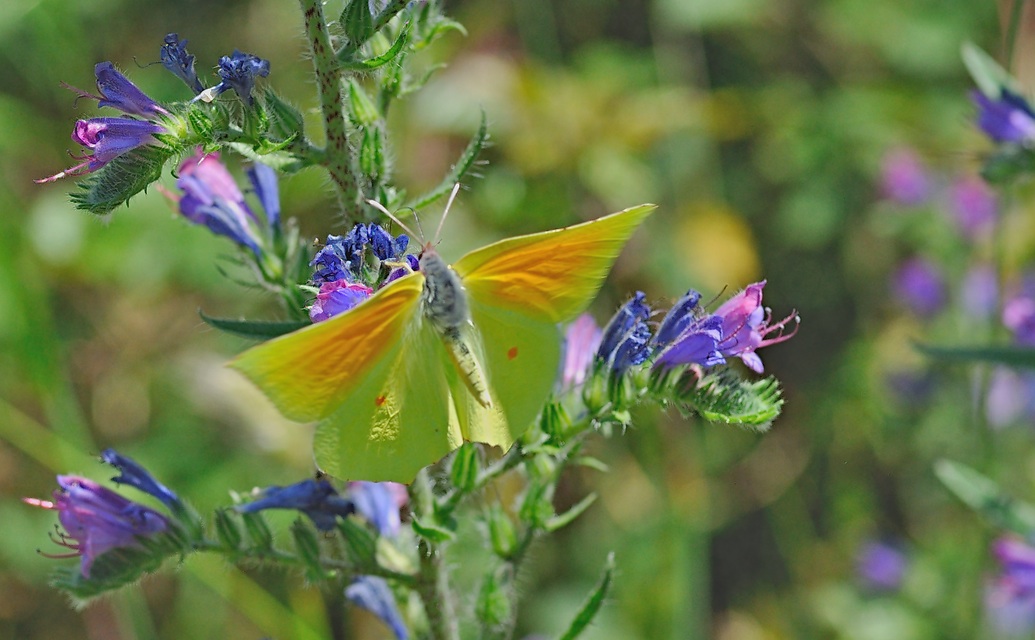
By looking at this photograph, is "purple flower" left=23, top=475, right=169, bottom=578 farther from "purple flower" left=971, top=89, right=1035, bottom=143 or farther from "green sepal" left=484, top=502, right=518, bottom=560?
"purple flower" left=971, top=89, right=1035, bottom=143

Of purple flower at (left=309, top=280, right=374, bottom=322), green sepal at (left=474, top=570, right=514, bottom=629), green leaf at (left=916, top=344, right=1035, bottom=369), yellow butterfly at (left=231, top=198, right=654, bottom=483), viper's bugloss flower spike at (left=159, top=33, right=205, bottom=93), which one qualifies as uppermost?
viper's bugloss flower spike at (left=159, top=33, right=205, bottom=93)

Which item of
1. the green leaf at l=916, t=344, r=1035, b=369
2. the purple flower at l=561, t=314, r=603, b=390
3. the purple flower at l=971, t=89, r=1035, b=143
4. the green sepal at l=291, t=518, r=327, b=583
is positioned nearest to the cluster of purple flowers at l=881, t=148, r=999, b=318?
the purple flower at l=971, t=89, r=1035, b=143

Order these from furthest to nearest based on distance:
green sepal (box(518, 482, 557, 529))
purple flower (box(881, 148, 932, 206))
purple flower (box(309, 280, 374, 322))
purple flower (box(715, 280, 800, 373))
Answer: purple flower (box(881, 148, 932, 206)) → green sepal (box(518, 482, 557, 529)) → purple flower (box(715, 280, 800, 373)) → purple flower (box(309, 280, 374, 322))

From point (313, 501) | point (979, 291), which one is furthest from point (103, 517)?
point (979, 291)

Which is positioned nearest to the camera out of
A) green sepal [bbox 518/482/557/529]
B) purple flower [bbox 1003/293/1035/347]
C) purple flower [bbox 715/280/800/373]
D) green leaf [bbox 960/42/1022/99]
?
purple flower [bbox 715/280/800/373]

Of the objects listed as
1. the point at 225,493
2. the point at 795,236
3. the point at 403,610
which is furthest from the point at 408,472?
the point at 795,236

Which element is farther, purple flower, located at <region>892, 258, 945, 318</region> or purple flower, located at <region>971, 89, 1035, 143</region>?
purple flower, located at <region>892, 258, 945, 318</region>

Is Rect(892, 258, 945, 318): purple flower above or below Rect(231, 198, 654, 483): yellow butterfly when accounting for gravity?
below

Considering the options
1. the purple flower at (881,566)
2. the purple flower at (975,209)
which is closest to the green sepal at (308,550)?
the purple flower at (881,566)
